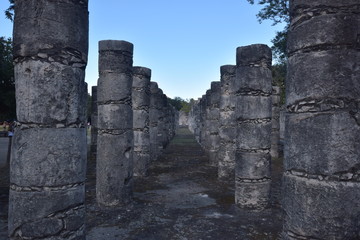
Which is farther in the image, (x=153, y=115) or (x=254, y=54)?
(x=153, y=115)

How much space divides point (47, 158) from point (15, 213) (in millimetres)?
765

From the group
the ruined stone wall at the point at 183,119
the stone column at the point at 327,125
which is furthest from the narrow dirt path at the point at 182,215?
the ruined stone wall at the point at 183,119

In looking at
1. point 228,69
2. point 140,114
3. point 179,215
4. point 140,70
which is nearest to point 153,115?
point 140,114

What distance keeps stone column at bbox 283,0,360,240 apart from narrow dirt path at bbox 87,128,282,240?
2.42 meters

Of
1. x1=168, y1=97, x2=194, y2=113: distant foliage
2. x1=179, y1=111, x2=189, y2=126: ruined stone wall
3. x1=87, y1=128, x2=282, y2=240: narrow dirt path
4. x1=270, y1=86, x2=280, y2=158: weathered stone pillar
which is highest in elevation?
x1=168, y1=97, x2=194, y2=113: distant foliage

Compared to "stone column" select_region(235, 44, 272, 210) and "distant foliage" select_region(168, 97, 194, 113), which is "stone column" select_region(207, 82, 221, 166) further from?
"distant foliage" select_region(168, 97, 194, 113)

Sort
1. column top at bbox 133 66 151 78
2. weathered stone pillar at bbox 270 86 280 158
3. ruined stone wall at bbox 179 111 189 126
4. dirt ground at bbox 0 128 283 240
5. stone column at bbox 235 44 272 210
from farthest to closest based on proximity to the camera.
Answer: ruined stone wall at bbox 179 111 189 126, weathered stone pillar at bbox 270 86 280 158, column top at bbox 133 66 151 78, stone column at bbox 235 44 272 210, dirt ground at bbox 0 128 283 240

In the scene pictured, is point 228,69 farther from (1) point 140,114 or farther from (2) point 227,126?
(1) point 140,114

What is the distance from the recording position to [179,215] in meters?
6.66

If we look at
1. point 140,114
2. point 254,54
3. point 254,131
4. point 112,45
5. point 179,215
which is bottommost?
point 179,215

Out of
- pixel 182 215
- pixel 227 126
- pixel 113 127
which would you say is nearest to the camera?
pixel 182 215

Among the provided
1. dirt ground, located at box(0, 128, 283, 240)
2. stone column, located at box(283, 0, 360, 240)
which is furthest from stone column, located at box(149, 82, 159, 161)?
stone column, located at box(283, 0, 360, 240)

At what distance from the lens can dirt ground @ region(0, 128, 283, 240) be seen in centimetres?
552

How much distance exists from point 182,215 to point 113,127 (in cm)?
262
